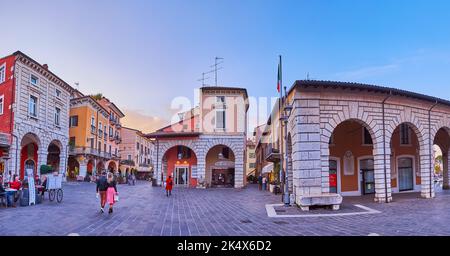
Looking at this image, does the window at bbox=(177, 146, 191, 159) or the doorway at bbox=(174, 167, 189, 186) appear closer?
the doorway at bbox=(174, 167, 189, 186)

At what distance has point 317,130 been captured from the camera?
13.8m

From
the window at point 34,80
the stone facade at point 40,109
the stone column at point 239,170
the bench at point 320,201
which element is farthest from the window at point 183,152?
the bench at point 320,201

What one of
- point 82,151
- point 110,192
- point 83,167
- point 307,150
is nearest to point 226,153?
point 307,150

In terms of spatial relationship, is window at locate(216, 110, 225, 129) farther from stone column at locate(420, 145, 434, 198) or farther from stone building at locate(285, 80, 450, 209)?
stone column at locate(420, 145, 434, 198)

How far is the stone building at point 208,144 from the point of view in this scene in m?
31.0

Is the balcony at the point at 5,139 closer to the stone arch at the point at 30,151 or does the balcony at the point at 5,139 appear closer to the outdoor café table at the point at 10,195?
the stone arch at the point at 30,151

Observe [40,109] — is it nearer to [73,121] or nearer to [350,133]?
[73,121]

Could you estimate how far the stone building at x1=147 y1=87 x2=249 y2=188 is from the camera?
3095 cm

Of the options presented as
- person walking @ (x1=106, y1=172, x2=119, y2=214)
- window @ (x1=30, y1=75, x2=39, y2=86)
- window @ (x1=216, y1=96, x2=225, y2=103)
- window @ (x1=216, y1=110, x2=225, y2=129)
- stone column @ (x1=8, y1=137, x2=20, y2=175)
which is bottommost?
person walking @ (x1=106, y1=172, x2=119, y2=214)

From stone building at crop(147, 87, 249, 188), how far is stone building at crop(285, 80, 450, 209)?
1312 centimetres

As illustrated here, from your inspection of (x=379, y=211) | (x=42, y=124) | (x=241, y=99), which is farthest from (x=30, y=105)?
(x=379, y=211)

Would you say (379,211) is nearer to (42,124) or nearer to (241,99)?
(241,99)

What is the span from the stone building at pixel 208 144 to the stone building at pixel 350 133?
13116 millimetres

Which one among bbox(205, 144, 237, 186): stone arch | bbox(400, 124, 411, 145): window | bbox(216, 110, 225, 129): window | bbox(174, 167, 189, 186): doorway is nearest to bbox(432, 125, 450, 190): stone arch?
bbox(400, 124, 411, 145): window
